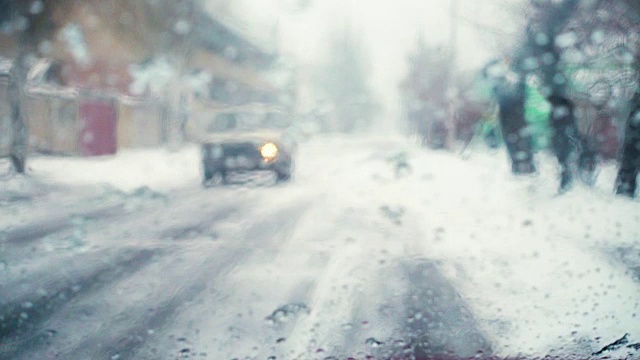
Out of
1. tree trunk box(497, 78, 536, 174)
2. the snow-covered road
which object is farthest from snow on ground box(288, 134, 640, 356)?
tree trunk box(497, 78, 536, 174)

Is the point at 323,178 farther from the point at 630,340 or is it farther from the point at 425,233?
the point at 630,340

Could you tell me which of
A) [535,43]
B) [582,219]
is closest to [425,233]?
[582,219]

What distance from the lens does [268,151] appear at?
12.2m

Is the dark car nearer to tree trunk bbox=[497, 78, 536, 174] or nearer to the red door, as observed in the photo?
tree trunk bbox=[497, 78, 536, 174]

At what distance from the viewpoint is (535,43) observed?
9.76m

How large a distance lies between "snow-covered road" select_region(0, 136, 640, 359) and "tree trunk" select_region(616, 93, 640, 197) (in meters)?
0.31

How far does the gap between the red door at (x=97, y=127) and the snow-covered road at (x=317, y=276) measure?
993 centimetres

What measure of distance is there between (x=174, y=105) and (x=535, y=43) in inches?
678

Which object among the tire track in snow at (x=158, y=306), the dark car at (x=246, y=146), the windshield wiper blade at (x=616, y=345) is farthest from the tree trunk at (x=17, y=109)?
the windshield wiper blade at (x=616, y=345)

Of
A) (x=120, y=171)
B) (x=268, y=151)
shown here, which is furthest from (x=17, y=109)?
(x=268, y=151)

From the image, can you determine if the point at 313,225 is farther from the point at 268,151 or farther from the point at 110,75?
the point at 110,75

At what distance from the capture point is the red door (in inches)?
786

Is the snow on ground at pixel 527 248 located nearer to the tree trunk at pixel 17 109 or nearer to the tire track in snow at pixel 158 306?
the tire track in snow at pixel 158 306

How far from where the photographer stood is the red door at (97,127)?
65.5 feet
